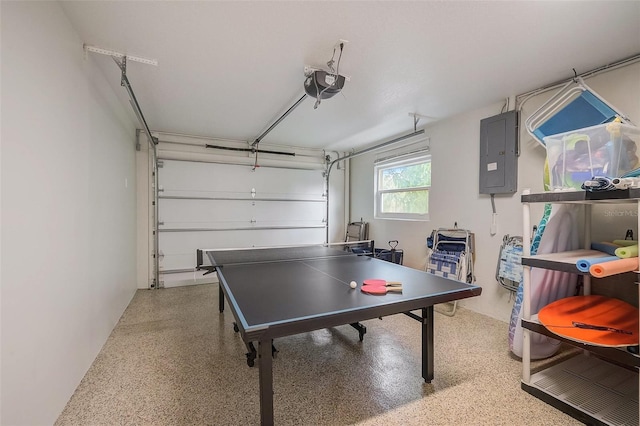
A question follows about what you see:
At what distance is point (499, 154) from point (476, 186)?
→ 0.47 meters

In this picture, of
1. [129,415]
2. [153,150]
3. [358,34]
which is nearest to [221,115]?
[153,150]

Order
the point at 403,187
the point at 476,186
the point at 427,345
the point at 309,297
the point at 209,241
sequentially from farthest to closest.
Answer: the point at 209,241, the point at 403,187, the point at 476,186, the point at 427,345, the point at 309,297

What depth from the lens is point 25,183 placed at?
138 centimetres

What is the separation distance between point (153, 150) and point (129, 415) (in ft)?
12.8

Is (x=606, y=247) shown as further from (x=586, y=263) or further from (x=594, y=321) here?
(x=586, y=263)

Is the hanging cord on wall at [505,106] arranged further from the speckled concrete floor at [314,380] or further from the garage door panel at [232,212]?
the garage door panel at [232,212]

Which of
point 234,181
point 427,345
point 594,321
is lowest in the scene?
point 427,345

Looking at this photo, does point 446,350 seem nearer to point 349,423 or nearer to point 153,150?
point 349,423

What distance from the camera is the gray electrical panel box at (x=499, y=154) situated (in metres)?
3.08

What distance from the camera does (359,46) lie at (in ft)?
7.06

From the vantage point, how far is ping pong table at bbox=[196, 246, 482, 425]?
1311mm

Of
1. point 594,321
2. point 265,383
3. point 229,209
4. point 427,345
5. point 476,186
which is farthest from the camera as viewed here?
point 229,209

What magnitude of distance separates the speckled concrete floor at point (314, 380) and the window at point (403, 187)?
6.60 ft

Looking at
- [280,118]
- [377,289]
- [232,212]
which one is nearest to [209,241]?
[232,212]
